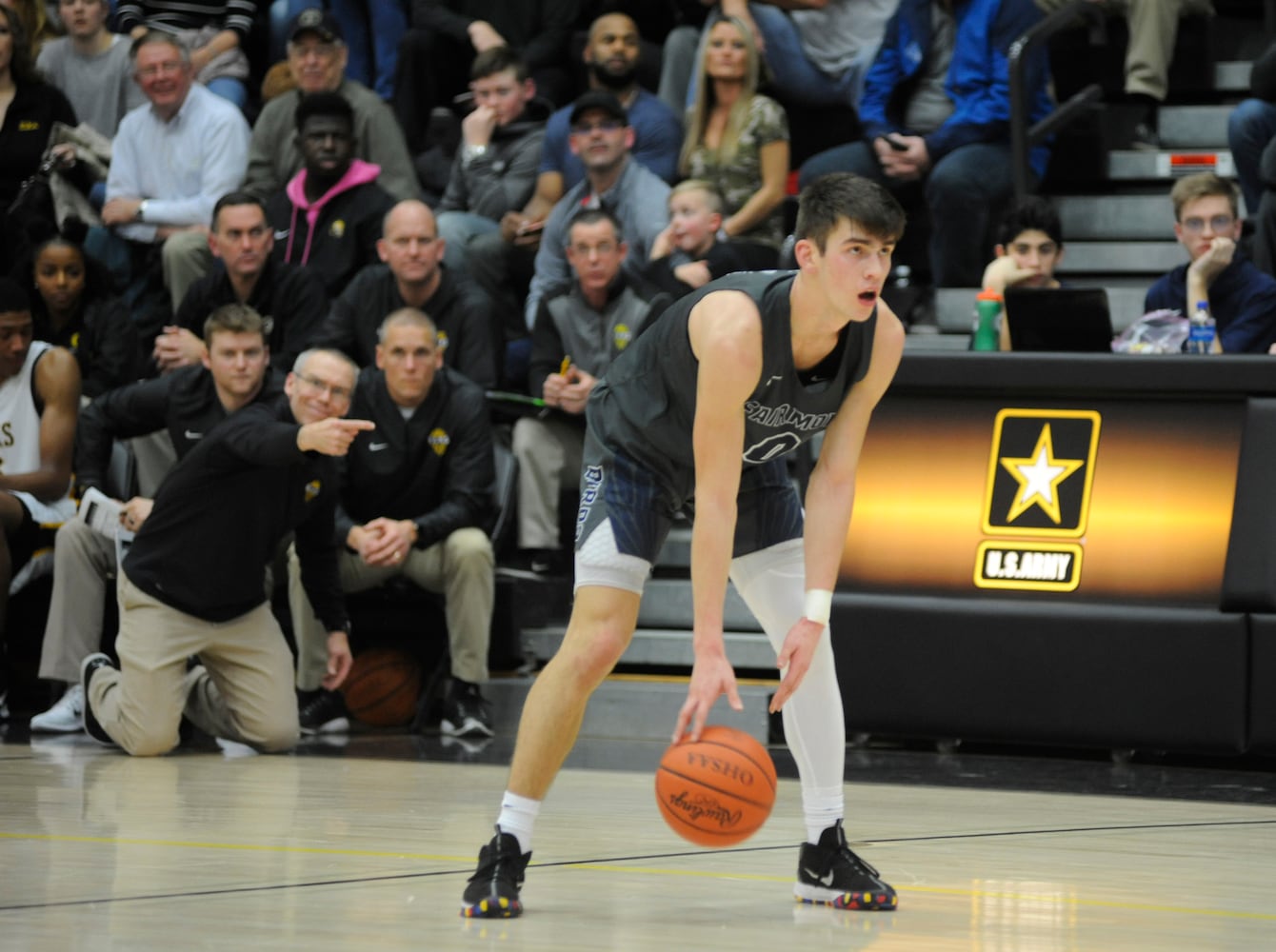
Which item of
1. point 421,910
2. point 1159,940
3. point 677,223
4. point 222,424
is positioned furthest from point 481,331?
point 1159,940

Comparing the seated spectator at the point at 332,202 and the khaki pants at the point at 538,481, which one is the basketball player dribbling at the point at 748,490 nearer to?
the khaki pants at the point at 538,481

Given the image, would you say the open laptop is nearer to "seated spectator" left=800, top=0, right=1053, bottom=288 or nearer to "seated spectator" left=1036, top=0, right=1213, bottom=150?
"seated spectator" left=800, top=0, right=1053, bottom=288

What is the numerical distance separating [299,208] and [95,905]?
6318 millimetres

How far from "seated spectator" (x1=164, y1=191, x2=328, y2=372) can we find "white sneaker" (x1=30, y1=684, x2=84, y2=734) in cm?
175

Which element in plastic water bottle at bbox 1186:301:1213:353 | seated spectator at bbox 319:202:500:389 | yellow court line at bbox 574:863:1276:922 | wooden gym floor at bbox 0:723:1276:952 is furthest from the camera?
seated spectator at bbox 319:202:500:389

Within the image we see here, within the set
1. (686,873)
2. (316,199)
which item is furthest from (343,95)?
(686,873)

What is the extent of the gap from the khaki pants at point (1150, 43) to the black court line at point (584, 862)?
4811 mm

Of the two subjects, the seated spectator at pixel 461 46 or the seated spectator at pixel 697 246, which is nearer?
the seated spectator at pixel 697 246

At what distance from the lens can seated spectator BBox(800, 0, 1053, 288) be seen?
923 cm

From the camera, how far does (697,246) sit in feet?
29.5

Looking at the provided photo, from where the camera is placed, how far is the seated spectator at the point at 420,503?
8.27 m

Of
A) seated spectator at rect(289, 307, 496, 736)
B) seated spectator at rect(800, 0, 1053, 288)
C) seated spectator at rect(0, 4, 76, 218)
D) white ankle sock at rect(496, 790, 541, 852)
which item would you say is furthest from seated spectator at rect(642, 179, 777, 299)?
white ankle sock at rect(496, 790, 541, 852)

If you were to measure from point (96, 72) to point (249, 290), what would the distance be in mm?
2922

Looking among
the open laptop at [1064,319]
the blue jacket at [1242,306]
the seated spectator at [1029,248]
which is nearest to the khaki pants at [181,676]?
the open laptop at [1064,319]
